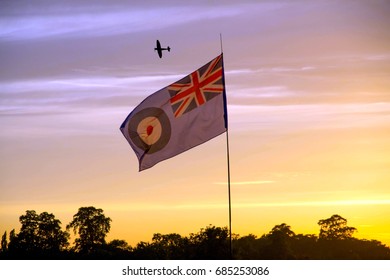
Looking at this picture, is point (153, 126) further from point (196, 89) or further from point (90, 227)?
point (90, 227)

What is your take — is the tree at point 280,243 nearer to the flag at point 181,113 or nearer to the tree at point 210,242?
the tree at point 210,242

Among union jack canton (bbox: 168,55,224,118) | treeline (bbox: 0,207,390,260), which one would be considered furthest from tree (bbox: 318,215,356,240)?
union jack canton (bbox: 168,55,224,118)

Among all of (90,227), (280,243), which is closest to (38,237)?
(90,227)

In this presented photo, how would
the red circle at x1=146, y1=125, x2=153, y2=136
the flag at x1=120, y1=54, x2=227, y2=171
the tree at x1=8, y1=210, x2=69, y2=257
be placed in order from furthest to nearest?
the tree at x1=8, y1=210, x2=69, y2=257 → the red circle at x1=146, y1=125, x2=153, y2=136 → the flag at x1=120, y1=54, x2=227, y2=171

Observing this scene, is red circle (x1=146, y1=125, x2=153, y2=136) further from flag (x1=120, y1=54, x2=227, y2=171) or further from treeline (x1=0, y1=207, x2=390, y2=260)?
treeline (x1=0, y1=207, x2=390, y2=260)

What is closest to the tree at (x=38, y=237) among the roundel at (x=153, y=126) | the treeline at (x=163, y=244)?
the treeline at (x=163, y=244)
